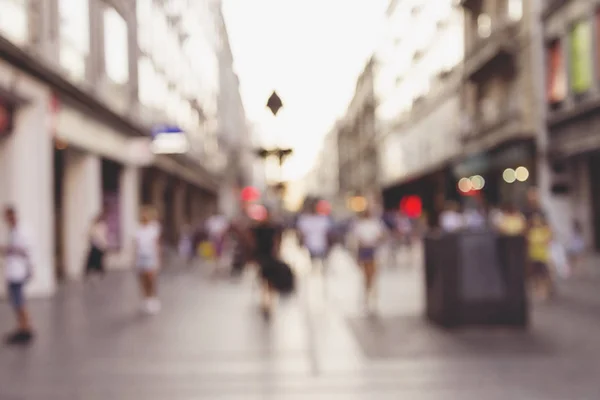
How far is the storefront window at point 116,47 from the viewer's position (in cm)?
2375

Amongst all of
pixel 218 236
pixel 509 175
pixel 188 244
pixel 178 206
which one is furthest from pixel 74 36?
pixel 178 206

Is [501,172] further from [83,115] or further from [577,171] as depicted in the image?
[83,115]

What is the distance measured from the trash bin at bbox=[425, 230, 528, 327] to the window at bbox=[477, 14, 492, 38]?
Result: 22748 mm

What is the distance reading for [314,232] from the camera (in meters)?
16.2

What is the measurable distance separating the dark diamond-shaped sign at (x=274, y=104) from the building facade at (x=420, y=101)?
25450 mm

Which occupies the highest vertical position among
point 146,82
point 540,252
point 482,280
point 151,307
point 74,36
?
point 146,82

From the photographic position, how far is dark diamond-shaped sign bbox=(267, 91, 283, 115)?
1249 centimetres

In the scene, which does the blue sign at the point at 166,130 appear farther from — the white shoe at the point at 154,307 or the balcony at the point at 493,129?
the white shoe at the point at 154,307

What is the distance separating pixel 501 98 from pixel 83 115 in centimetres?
1657

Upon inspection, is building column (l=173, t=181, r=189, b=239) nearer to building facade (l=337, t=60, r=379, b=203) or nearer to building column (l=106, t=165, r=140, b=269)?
building column (l=106, t=165, r=140, b=269)

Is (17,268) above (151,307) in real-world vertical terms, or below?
above

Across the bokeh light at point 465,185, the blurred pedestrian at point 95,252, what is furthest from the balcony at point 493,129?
the blurred pedestrian at point 95,252

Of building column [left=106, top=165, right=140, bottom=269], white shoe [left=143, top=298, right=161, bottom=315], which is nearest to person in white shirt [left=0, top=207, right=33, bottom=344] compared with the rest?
white shoe [left=143, top=298, right=161, bottom=315]

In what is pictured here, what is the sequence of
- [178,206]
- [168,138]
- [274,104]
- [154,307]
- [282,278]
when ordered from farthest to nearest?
[178,206]
[168,138]
[154,307]
[274,104]
[282,278]
